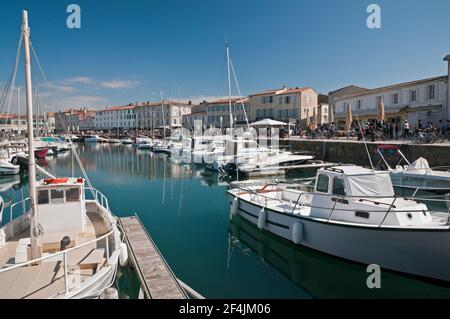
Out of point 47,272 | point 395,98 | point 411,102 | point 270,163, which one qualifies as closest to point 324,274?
point 47,272

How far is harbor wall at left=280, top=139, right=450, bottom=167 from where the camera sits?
23.8 meters

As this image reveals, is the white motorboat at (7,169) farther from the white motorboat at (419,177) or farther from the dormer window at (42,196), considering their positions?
the white motorboat at (419,177)

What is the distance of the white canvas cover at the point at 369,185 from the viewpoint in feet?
33.9

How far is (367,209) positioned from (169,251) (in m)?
6.83

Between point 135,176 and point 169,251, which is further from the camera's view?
point 135,176

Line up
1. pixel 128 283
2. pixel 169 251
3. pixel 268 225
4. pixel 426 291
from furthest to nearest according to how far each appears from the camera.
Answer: pixel 268 225 → pixel 169 251 → pixel 128 283 → pixel 426 291

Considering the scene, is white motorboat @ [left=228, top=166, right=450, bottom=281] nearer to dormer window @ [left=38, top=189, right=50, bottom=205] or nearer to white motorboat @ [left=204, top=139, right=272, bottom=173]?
dormer window @ [left=38, top=189, right=50, bottom=205]

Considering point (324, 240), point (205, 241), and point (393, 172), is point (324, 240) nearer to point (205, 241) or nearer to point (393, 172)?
point (205, 241)

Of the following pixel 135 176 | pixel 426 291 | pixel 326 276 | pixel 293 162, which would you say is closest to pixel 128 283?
pixel 326 276

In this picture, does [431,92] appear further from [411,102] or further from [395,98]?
[395,98]

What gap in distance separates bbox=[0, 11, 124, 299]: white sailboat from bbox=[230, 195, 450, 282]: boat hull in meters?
6.16

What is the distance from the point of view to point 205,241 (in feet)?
41.9

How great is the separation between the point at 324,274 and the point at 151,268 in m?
5.13

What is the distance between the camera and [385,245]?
29.7 ft
